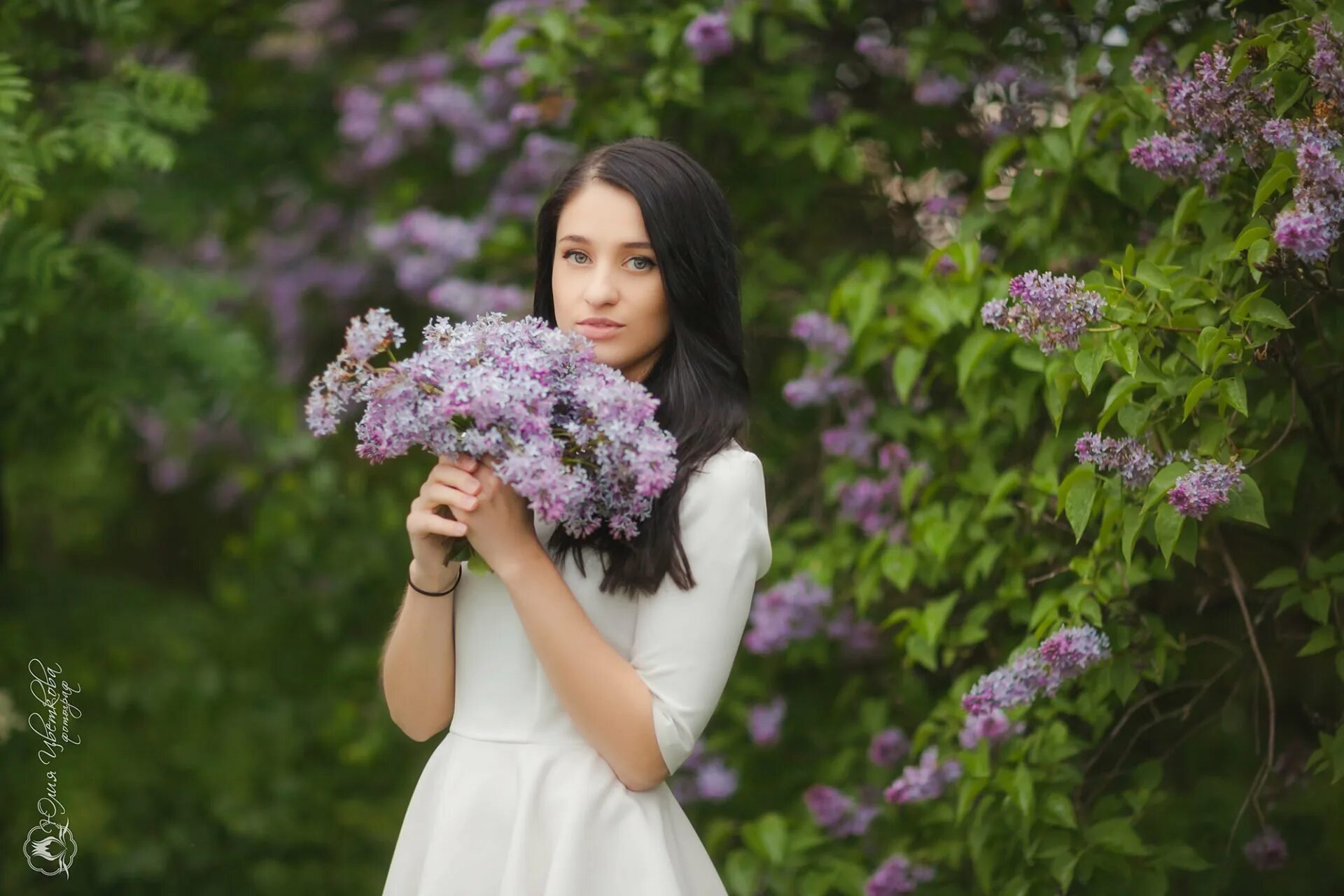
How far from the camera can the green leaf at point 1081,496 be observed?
1.93 metres

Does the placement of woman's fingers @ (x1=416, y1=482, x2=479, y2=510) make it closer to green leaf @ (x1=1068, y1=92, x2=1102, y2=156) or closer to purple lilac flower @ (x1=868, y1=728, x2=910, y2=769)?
green leaf @ (x1=1068, y1=92, x2=1102, y2=156)

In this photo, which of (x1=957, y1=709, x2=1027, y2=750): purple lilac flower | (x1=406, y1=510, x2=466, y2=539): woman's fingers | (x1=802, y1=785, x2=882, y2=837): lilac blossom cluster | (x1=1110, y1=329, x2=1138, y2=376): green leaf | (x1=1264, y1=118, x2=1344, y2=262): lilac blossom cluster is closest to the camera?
(x1=406, y1=510, x2=466, y2=539): woman's fingers

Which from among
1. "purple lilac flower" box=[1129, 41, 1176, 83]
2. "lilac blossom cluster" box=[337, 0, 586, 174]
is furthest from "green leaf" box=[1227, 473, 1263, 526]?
"lilac blossom cluster" box=[337, 0, 586, 174]

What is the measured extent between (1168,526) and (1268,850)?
0.99m

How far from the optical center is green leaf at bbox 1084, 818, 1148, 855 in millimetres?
2242

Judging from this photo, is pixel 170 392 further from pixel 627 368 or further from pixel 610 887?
pixel 610 887

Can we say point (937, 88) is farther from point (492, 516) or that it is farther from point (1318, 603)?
point (492, 516)

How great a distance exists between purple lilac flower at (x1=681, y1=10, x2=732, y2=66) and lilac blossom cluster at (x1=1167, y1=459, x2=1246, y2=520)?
1.51 meters

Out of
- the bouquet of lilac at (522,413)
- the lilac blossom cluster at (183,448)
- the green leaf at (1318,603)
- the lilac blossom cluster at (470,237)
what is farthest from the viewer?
the lilac blossom cluster at (183,448)

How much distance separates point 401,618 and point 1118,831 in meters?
1.31

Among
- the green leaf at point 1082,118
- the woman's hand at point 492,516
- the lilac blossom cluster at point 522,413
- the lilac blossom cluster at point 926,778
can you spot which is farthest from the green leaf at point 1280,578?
the woman's hand at point 492,516

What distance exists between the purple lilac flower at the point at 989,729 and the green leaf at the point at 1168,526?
558mm

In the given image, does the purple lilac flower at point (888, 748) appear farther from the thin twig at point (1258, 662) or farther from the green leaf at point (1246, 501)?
the green leaf at point (1246, 501)

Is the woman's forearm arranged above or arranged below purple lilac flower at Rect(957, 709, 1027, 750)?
above
